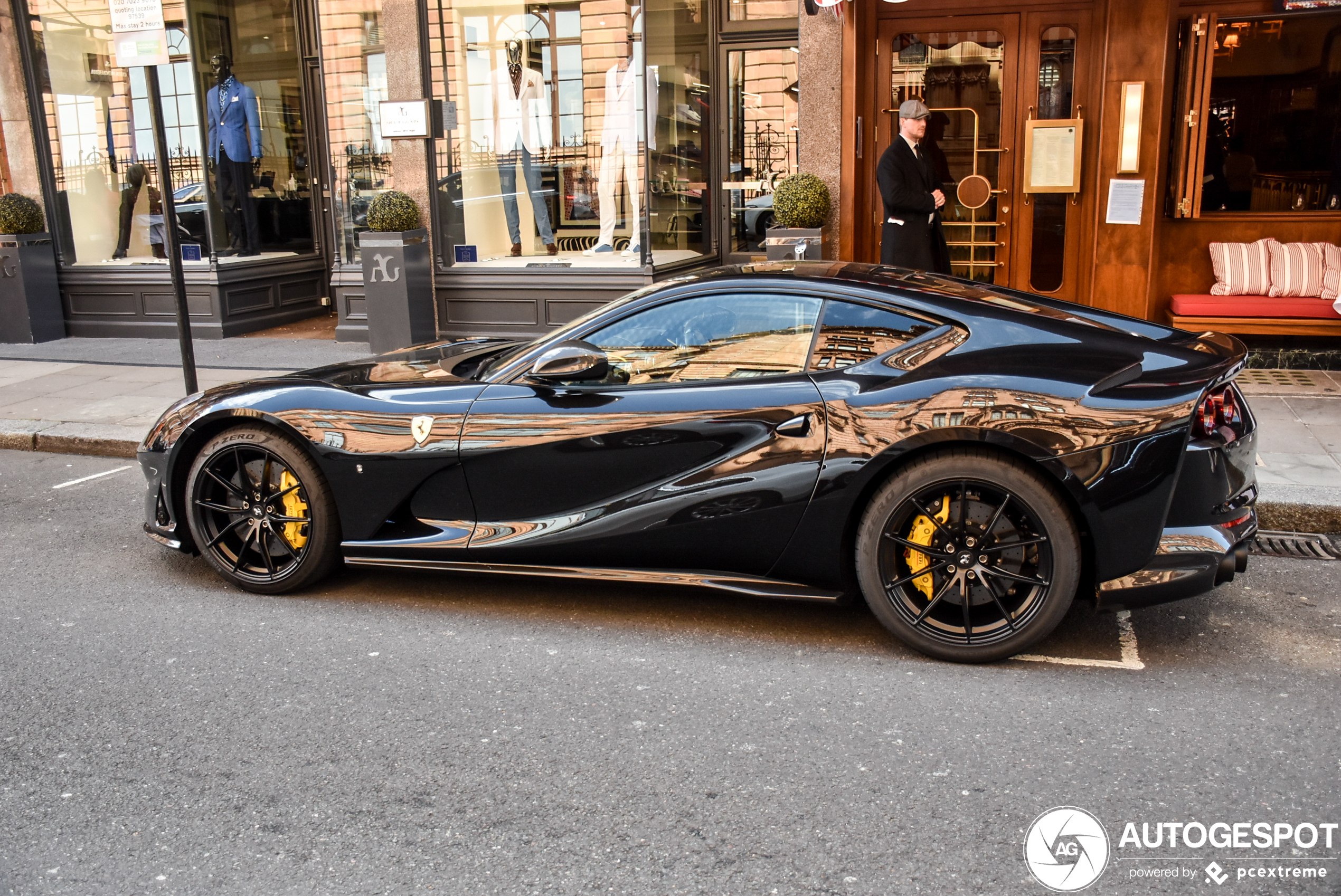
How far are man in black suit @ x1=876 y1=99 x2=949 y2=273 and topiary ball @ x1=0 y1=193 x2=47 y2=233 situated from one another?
956 centimetres

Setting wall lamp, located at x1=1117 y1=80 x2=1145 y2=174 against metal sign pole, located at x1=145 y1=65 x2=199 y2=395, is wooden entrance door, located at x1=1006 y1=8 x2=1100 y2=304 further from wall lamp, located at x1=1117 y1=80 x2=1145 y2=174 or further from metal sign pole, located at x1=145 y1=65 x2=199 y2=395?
metal sign pole, located at x1=145 y1=65 x2=199 y2=395

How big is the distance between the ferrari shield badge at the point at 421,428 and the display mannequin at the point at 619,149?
664cm

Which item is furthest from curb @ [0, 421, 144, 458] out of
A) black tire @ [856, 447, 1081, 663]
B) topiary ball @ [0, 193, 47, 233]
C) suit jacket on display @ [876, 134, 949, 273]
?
black tire @ [856, 447, 1081, 663]

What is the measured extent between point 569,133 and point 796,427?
811 centimetres

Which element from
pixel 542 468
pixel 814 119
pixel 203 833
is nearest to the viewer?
pixel 203 833

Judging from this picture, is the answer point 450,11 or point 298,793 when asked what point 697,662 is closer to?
point 298,793

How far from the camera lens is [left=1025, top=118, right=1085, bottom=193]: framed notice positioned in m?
9.41

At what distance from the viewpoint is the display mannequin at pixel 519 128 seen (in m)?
11.4

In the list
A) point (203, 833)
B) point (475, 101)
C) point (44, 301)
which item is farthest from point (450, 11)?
point (203, 833)

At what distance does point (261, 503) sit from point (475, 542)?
1058mm

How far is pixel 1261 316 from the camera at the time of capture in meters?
8.86

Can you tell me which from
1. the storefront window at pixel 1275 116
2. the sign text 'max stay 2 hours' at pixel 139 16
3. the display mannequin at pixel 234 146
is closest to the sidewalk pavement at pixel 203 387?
the storefront window at pixel 1275 116

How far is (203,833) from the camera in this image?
10.0 ft

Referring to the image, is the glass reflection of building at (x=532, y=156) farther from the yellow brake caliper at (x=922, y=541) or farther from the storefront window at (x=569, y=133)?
→ the yellow brake caliper at (x=922, y=541)
